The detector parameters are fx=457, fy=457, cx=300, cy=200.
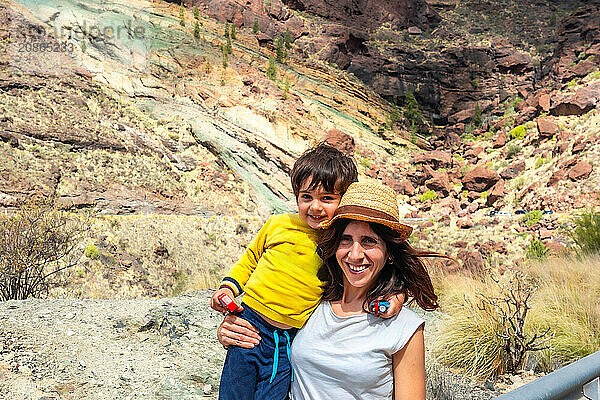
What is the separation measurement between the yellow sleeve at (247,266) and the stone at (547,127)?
29342 mm

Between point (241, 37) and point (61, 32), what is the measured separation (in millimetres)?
14357

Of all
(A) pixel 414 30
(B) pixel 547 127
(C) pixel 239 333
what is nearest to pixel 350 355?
(C) pixel 239 333

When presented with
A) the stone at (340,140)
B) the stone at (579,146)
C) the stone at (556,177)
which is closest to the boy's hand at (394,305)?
the stone at (556,177)

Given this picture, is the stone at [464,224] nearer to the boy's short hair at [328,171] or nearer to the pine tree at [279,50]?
the boy's short hair at [328,171]

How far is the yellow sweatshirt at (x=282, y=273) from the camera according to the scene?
1940mm

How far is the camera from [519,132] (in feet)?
105

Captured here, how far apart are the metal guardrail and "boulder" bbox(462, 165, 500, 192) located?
27024 millimetres

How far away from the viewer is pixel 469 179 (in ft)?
90.7

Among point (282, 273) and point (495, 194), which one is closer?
point (282, 273)

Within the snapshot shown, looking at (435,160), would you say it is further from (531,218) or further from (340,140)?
(531,218)

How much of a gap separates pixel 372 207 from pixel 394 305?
362 millimetres

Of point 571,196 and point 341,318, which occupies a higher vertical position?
A: point 341,318

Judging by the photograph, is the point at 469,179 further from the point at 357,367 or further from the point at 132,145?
the point at 357,367

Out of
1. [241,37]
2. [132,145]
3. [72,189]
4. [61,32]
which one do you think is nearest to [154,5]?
[241,37]
